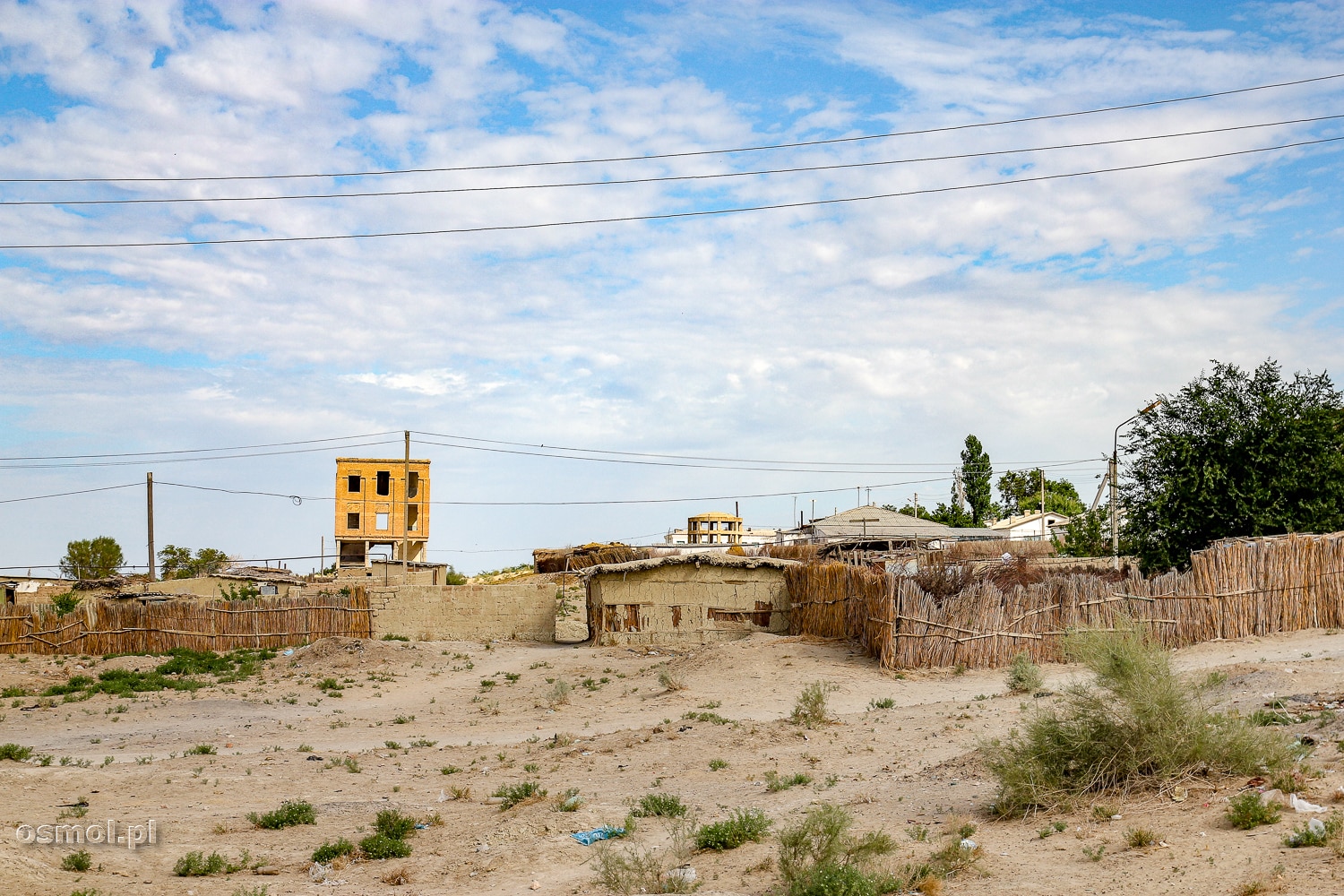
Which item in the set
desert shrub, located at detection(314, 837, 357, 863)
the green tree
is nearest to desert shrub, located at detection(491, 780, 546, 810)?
desert shrub, located at detection(314, 837, 357, 863)

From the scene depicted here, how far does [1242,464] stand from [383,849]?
2054cm

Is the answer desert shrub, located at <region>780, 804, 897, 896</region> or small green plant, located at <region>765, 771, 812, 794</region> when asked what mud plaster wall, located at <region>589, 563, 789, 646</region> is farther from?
desert shrub, located at <region>780, 804, 897, 896</region>

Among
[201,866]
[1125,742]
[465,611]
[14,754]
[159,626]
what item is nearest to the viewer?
[1125,742]

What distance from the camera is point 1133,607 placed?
61.0 ft

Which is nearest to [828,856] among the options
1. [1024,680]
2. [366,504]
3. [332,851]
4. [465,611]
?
[332,851]

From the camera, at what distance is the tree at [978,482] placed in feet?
224

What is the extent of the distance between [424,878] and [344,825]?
2140mm

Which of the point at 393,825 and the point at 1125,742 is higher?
the point at 1125,742

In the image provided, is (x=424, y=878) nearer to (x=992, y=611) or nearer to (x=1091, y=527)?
(x=992, y=611)

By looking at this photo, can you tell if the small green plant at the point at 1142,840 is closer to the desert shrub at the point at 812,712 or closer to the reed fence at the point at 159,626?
the desert shrub at the point at 812,712

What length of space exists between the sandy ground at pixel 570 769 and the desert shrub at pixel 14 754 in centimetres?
87

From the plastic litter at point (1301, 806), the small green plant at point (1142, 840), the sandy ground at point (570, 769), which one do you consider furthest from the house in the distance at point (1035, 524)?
the small green plant at point (1142, 840)

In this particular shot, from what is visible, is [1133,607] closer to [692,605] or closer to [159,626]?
[692,605]

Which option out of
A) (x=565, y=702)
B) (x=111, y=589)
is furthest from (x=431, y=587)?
(x=111, y=589)
